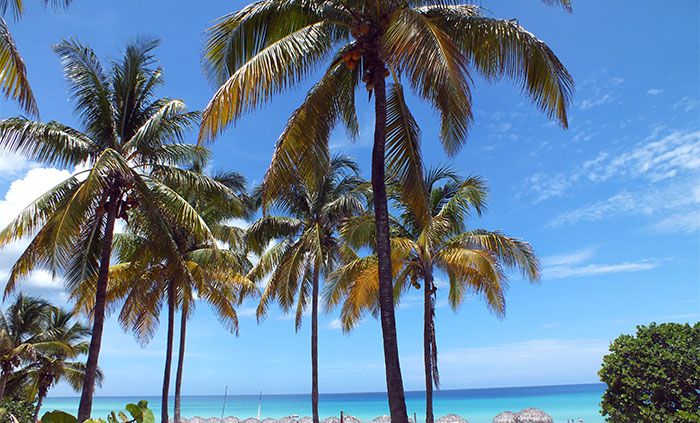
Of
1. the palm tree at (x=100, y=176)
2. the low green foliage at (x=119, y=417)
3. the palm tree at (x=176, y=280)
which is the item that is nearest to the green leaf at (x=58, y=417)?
the low green foliage at (x=119, y=417)

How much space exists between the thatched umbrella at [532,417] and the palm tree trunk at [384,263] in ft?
59.1

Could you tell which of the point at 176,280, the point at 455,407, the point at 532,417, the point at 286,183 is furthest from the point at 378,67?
the point at 455,407

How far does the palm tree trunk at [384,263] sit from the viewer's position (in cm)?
749

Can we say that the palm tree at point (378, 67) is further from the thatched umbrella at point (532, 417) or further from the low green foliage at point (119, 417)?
the thatched umbrella at point (532, 417)

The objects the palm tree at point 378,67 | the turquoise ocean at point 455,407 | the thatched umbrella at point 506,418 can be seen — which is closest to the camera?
the palm tree at point 378,67

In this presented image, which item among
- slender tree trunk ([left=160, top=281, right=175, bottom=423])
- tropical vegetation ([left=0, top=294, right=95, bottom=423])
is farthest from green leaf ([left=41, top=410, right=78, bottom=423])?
tropical vegetation ([left=0, top=294, right=95, bottom=423])

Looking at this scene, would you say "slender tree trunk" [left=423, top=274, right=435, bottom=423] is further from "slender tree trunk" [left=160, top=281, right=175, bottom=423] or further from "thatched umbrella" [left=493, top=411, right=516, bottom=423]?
"thatched umbrella" [left=493, top=411, right=516, bottom=423]

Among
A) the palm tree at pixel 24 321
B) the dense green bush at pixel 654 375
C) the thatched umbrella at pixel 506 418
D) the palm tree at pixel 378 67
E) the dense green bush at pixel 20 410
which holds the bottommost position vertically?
the thatched umbrella at pixel 506 418

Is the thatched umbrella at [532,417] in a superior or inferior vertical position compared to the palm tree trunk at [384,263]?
inferior

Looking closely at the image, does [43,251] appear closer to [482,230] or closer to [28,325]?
[482,230]

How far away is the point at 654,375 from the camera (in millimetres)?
9609

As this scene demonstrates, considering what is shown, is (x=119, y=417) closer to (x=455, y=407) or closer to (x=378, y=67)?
(x=378, y=67)

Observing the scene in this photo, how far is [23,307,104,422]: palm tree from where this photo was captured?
25.2 meters

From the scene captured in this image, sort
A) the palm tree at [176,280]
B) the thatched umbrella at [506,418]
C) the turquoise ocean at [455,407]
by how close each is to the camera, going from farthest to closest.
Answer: the turquoise ocean at [455,407] → the thatched umbrella at [506,418] → the palm tree at [176,280]
